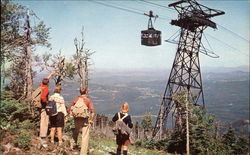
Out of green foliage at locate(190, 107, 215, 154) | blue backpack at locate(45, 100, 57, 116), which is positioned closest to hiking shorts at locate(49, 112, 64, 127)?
blue backpack at locate(45, 100, 57, 116)

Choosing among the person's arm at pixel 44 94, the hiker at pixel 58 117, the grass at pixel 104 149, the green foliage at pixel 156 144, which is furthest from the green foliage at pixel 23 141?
the green foliage at pixel 156 144

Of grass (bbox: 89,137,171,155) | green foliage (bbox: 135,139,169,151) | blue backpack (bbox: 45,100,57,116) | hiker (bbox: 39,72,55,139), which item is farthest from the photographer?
green foliage (bbox: 135,139,169,151)

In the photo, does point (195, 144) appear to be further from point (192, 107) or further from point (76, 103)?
point (76, 103)

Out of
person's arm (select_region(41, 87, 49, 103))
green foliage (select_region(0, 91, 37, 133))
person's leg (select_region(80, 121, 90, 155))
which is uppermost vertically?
person's arm (select_region(41, 87, 49, 103))

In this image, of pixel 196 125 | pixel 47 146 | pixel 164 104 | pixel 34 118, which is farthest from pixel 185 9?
pixel 47 146

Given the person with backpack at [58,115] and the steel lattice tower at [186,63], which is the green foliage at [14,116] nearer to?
the person with backpack at [58,115]

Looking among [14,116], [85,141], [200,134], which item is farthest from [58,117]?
[200,134]

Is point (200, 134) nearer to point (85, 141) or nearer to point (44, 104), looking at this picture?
point (85, 141)

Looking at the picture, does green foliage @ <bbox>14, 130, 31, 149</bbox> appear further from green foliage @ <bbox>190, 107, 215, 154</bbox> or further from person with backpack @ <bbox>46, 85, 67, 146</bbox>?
green foliage @ <bbox>190, 107, 215, 154</bbox>

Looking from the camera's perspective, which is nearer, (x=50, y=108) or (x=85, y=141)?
(x=85, y=141)

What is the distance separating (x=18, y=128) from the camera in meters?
9.48

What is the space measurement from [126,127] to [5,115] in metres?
4.81

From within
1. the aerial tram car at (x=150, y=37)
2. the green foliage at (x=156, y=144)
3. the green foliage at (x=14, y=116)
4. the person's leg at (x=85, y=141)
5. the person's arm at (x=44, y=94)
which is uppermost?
the aerial tram car at (x=150, y=37)

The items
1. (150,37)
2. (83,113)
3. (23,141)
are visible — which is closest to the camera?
(23,141)
